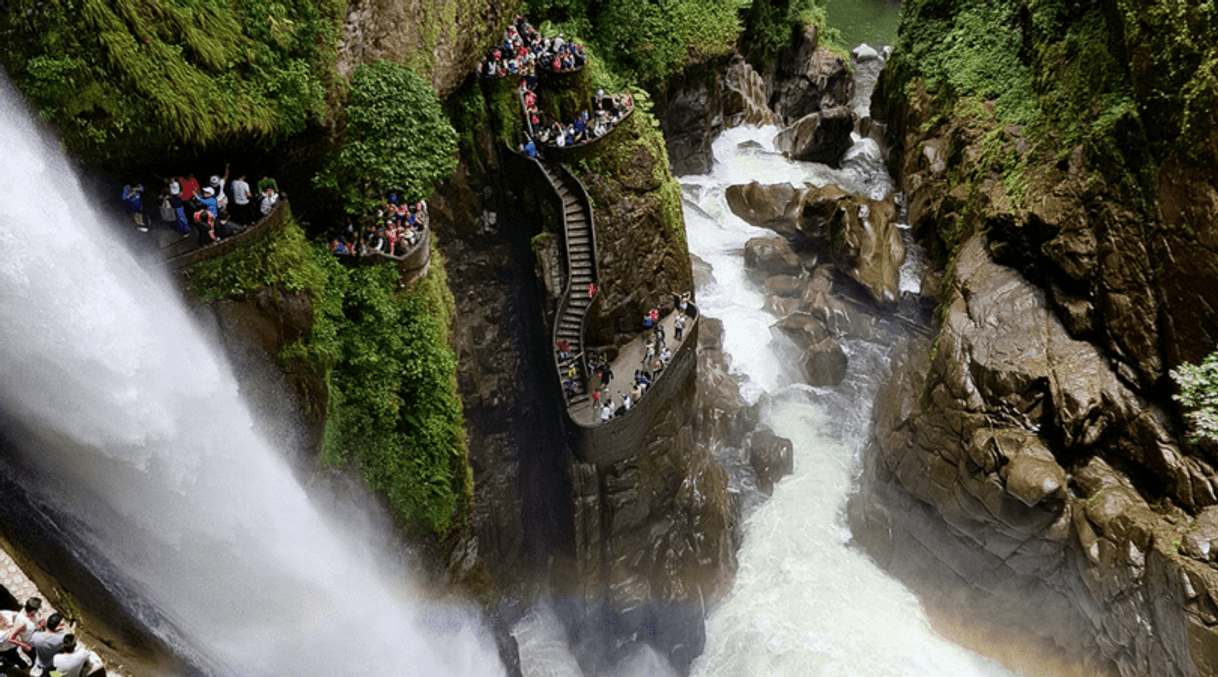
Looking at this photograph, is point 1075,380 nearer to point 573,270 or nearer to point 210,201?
point 573,270

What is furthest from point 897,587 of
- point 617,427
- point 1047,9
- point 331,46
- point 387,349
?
point 331,46

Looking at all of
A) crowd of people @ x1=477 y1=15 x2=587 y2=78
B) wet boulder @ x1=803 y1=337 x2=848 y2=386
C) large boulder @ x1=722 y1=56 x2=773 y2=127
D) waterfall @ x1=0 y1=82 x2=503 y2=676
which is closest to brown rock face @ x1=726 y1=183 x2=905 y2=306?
wet boulder @ x1=803 y1=337 x2=848 y2=386

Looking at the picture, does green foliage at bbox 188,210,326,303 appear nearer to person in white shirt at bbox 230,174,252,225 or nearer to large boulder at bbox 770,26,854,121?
person in white shirt at bbox 230,174,252,225

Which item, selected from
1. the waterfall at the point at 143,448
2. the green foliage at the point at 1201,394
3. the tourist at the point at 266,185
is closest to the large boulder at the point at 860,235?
the green foliage at the point at 1201,394

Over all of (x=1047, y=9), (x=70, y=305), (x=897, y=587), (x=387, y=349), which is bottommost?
(x=897, y=587)

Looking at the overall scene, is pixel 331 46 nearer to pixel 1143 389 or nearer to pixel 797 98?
pixel 1143 389

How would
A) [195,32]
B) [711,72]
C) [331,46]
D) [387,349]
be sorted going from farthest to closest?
1. [711,72]
2. [387,349]
3. [331,46]
4. [195,32]

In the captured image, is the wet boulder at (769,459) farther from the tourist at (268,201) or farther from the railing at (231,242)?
the tourist at (268,201)
